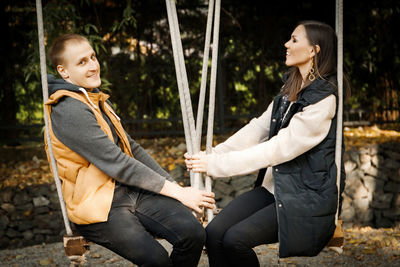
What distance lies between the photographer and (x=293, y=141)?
1.96 metres

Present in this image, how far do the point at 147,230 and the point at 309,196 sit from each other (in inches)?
31.0

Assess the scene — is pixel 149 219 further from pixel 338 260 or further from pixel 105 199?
pixel 338 260

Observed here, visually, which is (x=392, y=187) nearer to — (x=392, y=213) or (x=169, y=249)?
(x=392, y=213)

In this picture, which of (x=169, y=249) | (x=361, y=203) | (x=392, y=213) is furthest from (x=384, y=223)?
(x=169, y=249)

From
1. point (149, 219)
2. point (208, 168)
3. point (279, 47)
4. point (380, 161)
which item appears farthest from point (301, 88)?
point (279, 47)

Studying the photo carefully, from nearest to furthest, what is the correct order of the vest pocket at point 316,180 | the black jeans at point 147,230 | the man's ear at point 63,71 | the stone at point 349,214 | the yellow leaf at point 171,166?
the black jeans at point 147,230 → the vest pocket at point 316,180 → the man's ear at point 63,71 → the yellow leaf at point 171,166 → the stone at point 349,214

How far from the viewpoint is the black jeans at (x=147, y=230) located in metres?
1.87

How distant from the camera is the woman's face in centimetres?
213

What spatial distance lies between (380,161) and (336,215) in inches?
142

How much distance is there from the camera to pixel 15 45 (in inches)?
203

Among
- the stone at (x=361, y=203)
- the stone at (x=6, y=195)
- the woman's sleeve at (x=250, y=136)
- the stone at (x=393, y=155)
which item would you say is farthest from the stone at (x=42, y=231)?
the stone at (x=393, y=155)

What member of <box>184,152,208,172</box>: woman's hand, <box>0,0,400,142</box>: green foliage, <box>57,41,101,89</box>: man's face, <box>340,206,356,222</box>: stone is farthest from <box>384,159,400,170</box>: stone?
<box>57,41,101,89</box>: man's face

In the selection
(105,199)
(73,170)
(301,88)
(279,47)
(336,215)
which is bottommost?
(336,215)

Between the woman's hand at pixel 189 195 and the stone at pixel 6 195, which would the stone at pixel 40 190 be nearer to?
the stone at pixel 6 195
